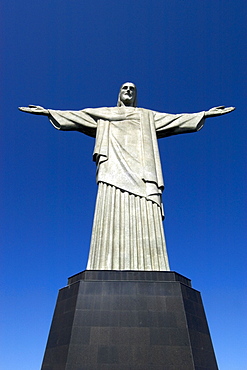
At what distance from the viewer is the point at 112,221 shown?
26.6 feet

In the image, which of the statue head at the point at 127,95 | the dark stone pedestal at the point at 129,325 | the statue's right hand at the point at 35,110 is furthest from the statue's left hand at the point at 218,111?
the dark stone pedestal at the point at 129,325

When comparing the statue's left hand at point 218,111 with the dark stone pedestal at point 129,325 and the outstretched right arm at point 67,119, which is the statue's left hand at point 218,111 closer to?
the outstretched right arm at point 67,119

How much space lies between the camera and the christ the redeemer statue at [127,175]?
7629 millimetres

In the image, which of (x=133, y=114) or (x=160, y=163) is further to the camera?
(x=133, y=114)

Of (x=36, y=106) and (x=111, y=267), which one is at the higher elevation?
(x=36, y=106)

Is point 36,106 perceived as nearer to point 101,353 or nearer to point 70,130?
point 70,130

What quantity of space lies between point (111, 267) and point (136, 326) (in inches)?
66.1

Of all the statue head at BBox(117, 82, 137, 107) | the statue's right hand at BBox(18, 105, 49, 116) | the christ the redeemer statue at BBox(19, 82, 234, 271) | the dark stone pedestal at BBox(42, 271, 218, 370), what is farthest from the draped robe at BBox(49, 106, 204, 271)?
the dark stone pedestal at BBox(42, 271, 218, 370)

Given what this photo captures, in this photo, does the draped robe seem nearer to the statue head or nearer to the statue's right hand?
the statue's right hand

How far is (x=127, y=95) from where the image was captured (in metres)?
11.1

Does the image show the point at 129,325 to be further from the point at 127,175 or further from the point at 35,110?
the point at 35,110

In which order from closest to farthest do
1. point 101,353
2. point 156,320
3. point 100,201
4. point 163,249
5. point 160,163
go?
point 101,353 < point 156,320 < point 163,249 < point 100,201 < point 160,163

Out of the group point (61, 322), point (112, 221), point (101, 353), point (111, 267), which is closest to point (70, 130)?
point (112, 221)

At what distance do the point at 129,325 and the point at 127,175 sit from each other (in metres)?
4.29
